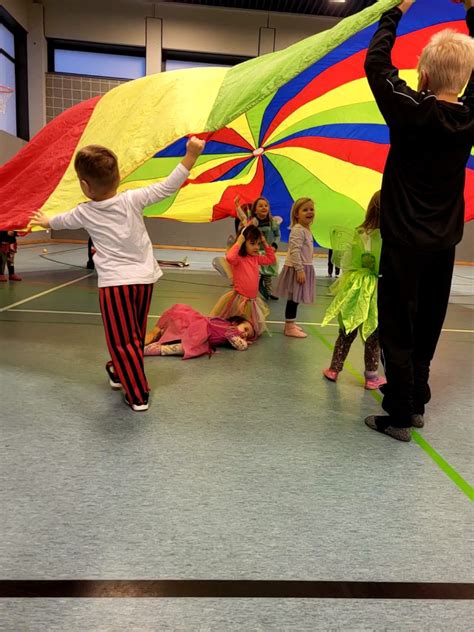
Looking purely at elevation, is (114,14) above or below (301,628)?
above

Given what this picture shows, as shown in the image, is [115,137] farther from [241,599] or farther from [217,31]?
[217,31]

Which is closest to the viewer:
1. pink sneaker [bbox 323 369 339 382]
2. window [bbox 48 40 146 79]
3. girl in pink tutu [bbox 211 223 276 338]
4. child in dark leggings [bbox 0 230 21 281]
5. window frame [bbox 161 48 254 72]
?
pink sneaker [bbox 323 369 339 382]

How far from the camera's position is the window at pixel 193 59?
10.8 meters

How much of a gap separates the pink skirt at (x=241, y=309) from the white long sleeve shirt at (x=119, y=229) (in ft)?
4.26

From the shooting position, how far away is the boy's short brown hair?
1.83 m

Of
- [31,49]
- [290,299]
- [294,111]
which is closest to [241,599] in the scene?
[290,299]

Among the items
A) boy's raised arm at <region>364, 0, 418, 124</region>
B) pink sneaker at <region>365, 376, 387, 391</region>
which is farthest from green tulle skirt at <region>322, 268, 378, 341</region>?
boy's raised arm at <region>364, 0, 418, 124</region>

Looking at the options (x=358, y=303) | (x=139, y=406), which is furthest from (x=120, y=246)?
(x=358, y=303)

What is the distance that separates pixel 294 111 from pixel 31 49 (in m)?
9.24

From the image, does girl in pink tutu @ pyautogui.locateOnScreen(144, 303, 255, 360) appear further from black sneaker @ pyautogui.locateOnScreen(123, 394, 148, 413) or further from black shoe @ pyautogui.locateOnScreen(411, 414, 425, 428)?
black shoe @ pyautogui.locateOnScreen(411, 414, 425, 428)

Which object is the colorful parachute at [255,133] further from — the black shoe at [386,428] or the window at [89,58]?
the window at [89,58]

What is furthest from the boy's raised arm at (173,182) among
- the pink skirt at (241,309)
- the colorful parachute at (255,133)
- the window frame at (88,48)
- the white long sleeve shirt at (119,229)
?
the window frame at (88,48)

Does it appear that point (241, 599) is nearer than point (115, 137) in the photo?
Yes

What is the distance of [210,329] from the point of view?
296 cm
